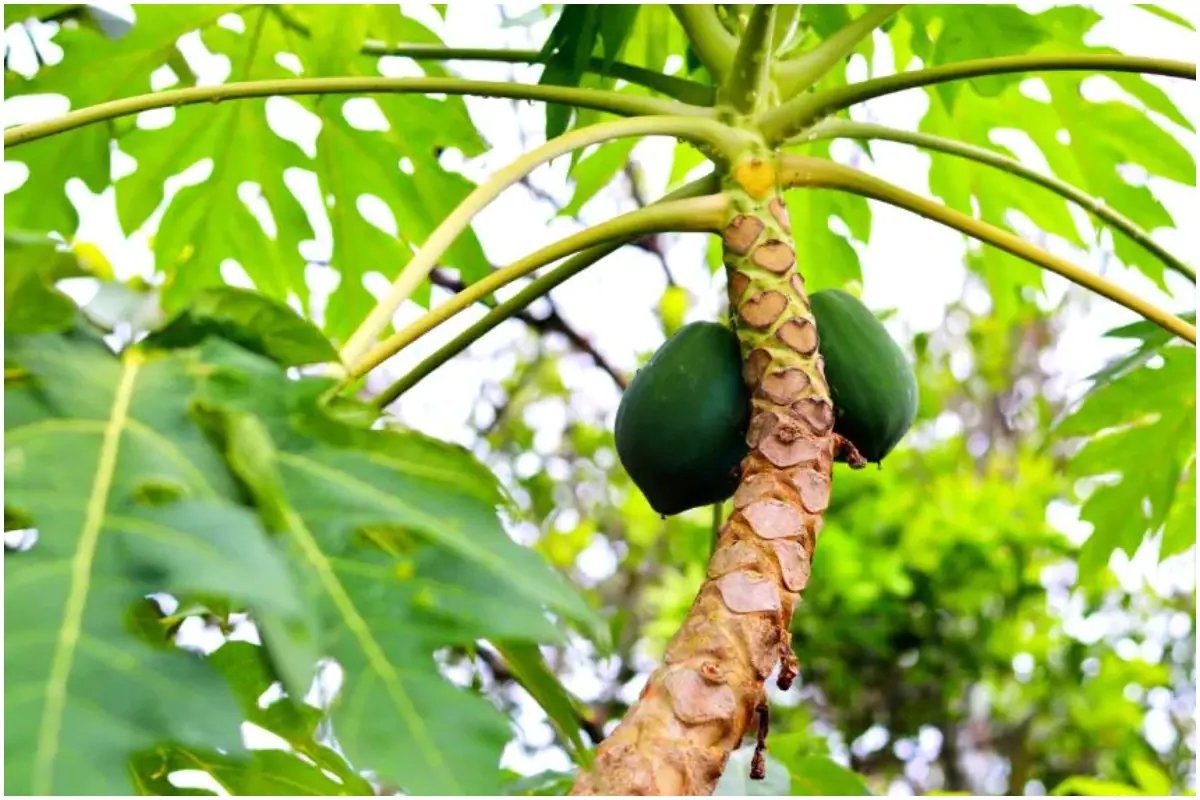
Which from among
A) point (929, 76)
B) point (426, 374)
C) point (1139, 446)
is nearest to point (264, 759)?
point (426, 374)

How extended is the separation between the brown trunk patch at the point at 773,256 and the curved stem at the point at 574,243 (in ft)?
0.19

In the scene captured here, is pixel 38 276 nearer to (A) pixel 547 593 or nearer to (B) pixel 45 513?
(B) pixel 45 513

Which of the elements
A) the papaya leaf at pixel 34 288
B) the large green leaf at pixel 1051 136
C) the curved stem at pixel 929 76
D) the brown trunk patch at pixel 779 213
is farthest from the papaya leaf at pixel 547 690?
the large green leaf at pixel 1051 136

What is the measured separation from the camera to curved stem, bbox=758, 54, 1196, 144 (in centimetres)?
158

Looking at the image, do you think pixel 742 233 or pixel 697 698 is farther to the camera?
pixel 742 233

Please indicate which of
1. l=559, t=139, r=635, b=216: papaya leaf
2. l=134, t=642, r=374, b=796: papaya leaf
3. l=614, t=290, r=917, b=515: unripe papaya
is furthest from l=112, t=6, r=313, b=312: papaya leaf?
l=134, t=642, r=374, b=796: papaya leaf

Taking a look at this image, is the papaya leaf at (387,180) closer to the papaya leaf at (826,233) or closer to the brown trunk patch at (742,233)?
the papaya leaf at (826,233)

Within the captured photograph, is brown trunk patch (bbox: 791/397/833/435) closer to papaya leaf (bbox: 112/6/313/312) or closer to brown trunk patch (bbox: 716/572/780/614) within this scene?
brown trunk patch (bbox: 716/572/780/614)

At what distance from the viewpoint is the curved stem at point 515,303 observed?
1.50m

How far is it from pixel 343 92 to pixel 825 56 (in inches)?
22.5

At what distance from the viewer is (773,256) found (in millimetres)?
1519

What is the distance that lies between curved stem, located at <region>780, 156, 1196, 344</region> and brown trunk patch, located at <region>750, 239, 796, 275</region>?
0.11 m

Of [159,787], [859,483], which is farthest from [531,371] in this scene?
[159,787]

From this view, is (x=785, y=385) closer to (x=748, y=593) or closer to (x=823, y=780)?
(x=748, y=593)
